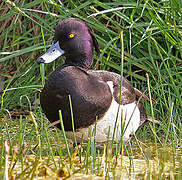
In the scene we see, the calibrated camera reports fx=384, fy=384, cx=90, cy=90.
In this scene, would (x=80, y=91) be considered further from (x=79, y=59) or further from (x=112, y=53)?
(x=112, y=53)

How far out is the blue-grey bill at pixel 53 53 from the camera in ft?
8.73

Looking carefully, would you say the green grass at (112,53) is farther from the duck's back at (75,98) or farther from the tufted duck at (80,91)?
the duck's back at (75,98)

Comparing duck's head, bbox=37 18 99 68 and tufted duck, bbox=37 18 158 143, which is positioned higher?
duck's head, bbox=37 18 99 68

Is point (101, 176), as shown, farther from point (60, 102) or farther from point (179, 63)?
point (179, 63)

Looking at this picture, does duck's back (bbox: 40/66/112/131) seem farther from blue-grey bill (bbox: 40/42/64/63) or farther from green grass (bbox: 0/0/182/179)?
green grass (bbox: 0/0/182/179)

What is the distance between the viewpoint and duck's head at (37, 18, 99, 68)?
2.72 metres

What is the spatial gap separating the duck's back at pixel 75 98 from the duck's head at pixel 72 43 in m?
0.26

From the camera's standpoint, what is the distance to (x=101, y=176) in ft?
5.91

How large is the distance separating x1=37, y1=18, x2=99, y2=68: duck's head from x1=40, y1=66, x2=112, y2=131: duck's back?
0.86 feet

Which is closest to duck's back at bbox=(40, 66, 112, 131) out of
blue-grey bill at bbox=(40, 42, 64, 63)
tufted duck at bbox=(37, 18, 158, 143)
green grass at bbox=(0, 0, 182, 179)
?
tufted duck at bbox=(37, 18, 158, 143)

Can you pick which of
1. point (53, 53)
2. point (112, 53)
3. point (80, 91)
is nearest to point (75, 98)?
point (80, 91)

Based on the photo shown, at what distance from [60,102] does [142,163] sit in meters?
0.62

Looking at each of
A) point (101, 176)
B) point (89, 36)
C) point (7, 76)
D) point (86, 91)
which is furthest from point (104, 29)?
point (101, 176)

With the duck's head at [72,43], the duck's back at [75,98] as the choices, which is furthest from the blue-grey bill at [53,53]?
the duck's back at [75,98]
